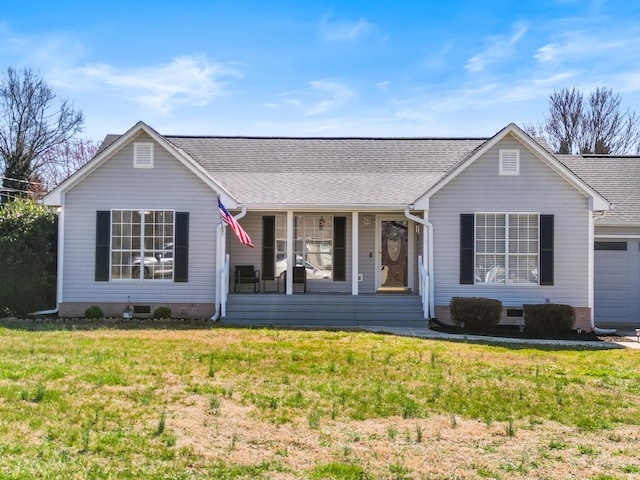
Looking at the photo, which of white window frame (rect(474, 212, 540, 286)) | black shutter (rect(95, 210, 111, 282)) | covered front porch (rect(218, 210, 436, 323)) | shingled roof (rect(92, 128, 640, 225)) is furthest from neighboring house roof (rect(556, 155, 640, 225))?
black shutter (rect(95, 210, 111, 282))

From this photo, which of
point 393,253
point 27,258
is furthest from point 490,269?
point 27,258

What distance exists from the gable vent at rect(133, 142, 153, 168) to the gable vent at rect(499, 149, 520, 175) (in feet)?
28.4

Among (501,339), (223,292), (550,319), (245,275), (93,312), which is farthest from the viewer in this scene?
(245,275)

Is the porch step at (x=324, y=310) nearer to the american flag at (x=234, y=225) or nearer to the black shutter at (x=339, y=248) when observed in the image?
the black shutter at (x=339, y=248)

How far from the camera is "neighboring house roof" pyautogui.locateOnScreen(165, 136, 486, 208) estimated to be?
52.0 ft

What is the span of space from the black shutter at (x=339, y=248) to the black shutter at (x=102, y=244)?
5830 mm

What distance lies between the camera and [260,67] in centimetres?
1430

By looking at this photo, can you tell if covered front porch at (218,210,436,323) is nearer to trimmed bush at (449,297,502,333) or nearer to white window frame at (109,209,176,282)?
white window frame at (109,209,176,282)

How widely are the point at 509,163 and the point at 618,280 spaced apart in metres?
4.61

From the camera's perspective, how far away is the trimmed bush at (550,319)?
13953 millimetres

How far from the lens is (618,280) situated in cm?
1644

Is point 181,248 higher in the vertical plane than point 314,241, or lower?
lower

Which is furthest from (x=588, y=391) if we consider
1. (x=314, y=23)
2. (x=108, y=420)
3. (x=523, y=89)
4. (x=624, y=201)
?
(x=523, y=89)

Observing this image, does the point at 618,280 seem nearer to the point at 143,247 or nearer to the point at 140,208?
the point at 143,247
